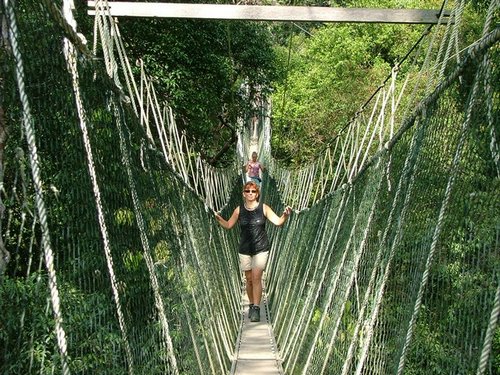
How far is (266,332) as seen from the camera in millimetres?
4832

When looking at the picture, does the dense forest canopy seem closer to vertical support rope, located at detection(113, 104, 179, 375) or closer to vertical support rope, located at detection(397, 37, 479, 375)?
vertical support rope, located at detection(113, 104, 179, 375)

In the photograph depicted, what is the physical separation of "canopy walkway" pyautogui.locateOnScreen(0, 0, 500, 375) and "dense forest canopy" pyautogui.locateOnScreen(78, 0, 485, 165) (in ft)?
4.39

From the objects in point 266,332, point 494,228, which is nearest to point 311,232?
point 266,332

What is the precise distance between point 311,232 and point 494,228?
10.4ft

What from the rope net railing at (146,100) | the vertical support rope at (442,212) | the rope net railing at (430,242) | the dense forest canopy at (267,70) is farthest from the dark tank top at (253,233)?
the vertical support rope at (442,212)

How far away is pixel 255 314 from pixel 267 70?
4.97 meters

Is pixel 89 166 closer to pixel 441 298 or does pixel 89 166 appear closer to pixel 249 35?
pixel 441 298

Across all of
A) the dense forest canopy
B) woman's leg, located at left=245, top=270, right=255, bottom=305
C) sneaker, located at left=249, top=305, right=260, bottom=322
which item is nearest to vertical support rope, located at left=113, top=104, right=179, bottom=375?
the dense forest canopy

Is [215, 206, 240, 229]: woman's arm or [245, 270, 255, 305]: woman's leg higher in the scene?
[215, 206, 240, 229]: woman's arm

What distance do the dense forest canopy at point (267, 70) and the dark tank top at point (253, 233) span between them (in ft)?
4.83

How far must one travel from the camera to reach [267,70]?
942 centimetres

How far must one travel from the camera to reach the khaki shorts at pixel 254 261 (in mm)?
4691

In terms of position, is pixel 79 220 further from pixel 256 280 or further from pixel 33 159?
pixel 256 280

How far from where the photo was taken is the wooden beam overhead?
391 centimetres
